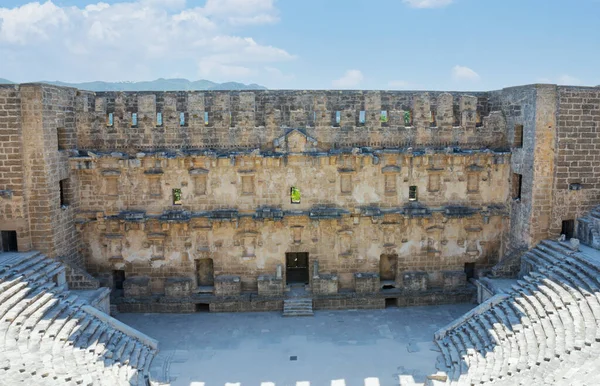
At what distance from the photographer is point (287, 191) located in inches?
724

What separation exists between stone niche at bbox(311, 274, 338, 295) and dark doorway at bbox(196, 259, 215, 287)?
3.80m

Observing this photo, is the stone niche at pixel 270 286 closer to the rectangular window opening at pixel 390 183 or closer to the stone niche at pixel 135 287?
the stone niche at pixel 135 287

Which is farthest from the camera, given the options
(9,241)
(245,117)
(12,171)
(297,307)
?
(297,307)

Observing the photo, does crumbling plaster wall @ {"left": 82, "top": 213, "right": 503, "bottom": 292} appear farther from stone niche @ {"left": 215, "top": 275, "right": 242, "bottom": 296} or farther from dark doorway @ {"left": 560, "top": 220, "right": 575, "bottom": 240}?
dark doorway @ {"left": 560, "top": 220, "right": 575, "bottom": 240}

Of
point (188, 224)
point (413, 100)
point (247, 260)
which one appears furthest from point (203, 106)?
Answer: point (413, 100)

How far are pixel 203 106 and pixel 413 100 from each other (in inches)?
293

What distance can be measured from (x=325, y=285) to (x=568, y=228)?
8650 millimetres

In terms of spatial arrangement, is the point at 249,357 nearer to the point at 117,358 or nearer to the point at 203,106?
the point at 117,358

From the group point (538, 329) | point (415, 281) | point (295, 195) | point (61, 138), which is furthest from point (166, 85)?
point (538, 329)

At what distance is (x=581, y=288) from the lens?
45.8 ft

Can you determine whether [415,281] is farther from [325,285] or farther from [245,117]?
[245,117]

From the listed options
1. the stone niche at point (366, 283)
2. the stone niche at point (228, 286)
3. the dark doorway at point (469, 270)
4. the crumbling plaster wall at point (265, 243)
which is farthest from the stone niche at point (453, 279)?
the stone niche at point (228, 286)

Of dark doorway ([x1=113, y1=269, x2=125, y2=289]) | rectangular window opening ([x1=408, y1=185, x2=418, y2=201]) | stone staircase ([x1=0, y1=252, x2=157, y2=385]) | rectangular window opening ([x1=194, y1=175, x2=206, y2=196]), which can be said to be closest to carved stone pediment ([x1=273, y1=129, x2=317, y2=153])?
rectangular window opening ([x1=194, y1=175, x2=206, y2=196])

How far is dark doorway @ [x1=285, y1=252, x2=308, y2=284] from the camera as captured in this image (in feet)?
67.3
